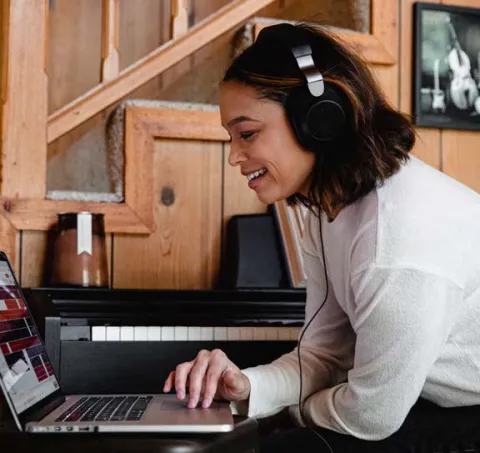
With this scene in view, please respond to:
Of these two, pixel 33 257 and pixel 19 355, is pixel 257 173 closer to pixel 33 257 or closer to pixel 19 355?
pixel 19 355

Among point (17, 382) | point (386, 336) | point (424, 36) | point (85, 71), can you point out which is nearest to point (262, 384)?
A: point (386, 336)

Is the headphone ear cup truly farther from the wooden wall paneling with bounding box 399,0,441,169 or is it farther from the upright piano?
the wooden wall paneling with bounding box 399,0,441,169

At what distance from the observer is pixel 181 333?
1.54 m

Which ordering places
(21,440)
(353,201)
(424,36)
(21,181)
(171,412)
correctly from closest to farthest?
(21,440), (171,412), (353,201), (21,181), (424,36)

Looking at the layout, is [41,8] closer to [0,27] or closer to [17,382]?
[0,27]

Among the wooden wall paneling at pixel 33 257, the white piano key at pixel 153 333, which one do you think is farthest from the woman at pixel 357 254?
the wooden wall paneling at pixel 33 257

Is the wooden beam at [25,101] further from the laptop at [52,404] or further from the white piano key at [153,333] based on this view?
the laptop at [52,404]

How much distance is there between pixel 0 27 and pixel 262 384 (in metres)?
1.12

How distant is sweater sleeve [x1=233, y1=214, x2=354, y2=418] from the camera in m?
1.35

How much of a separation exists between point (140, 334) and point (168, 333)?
57mm

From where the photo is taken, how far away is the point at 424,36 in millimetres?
2207

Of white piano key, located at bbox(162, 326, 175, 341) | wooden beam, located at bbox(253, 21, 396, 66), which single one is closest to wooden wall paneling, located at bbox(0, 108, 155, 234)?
white piano key, located at bbox(162, 326, 175, 341)

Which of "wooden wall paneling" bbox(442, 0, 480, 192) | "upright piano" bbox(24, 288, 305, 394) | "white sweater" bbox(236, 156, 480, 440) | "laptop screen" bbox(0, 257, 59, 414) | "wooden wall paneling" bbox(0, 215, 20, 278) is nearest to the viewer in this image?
"laptop screen" bbox(0, 257, 59, 414)

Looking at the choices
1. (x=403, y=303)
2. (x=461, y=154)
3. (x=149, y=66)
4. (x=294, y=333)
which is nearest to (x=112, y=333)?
(x=294, y=333)
